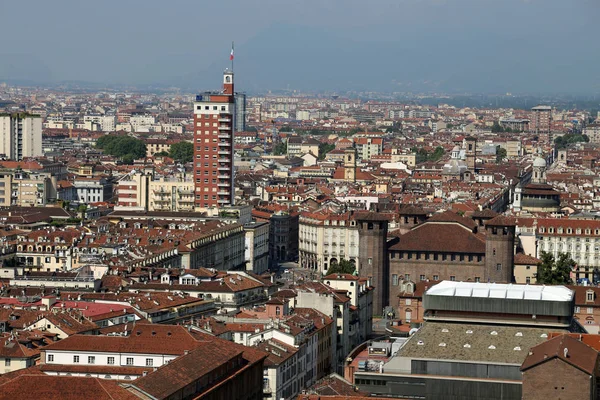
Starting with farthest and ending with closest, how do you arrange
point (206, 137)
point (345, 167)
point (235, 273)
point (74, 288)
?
1. point (345, 167)
2. point (206, 137)
3. point (235, 273)
4. point (74, 288)

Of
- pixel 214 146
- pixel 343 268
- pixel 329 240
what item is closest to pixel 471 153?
pixel 214 146

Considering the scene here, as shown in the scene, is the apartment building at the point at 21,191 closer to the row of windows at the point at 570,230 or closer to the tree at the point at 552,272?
the row of windows at the point at 570,230

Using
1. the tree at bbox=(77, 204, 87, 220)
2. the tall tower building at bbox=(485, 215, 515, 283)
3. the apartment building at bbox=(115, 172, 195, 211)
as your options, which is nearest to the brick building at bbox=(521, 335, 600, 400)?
the tall tower building at bbox=(485, 215, 515, 283)

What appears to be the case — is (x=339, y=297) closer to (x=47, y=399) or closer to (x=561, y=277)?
(x=561, y=277)

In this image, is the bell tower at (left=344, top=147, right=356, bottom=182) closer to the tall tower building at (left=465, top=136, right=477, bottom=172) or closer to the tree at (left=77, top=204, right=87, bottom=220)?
the tall tower building at (left=465, top=136, right=477, bottom=172)

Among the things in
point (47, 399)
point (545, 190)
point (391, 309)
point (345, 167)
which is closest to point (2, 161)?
point (345, 167)
